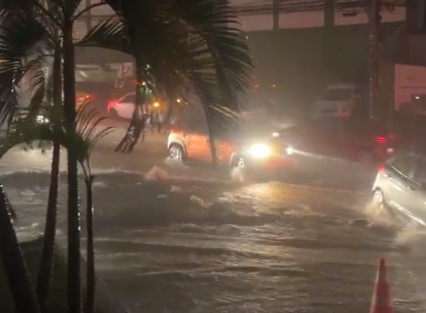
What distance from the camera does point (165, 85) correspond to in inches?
229

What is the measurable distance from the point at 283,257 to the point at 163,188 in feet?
26.6

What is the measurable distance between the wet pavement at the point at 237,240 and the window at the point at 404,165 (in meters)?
0.89

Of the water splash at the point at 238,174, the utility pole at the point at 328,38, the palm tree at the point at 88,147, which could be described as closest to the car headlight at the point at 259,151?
the water splash at the point at 238,174

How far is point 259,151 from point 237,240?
9014mm

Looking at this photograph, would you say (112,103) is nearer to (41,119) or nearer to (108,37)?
(108,37)

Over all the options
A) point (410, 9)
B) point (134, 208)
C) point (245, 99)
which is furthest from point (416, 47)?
point (245, 99)

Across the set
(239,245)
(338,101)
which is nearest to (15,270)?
(239,245)

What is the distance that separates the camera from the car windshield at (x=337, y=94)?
3862cm

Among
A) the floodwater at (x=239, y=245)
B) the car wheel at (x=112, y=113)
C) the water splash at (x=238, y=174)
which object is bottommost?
the floodwater at (x=239, y=245)

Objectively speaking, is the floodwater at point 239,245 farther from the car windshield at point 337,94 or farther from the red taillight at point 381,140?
the car windshield at point 337,94

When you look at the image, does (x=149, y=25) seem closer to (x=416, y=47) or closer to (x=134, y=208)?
(x=134, y=208)

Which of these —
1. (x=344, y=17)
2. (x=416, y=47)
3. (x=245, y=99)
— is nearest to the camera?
(x=245, y=99)

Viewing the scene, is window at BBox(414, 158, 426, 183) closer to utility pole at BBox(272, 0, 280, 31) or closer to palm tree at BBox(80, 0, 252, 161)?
palm tree at BBox(80, 0, 252, 161)

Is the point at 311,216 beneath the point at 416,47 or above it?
beneath
